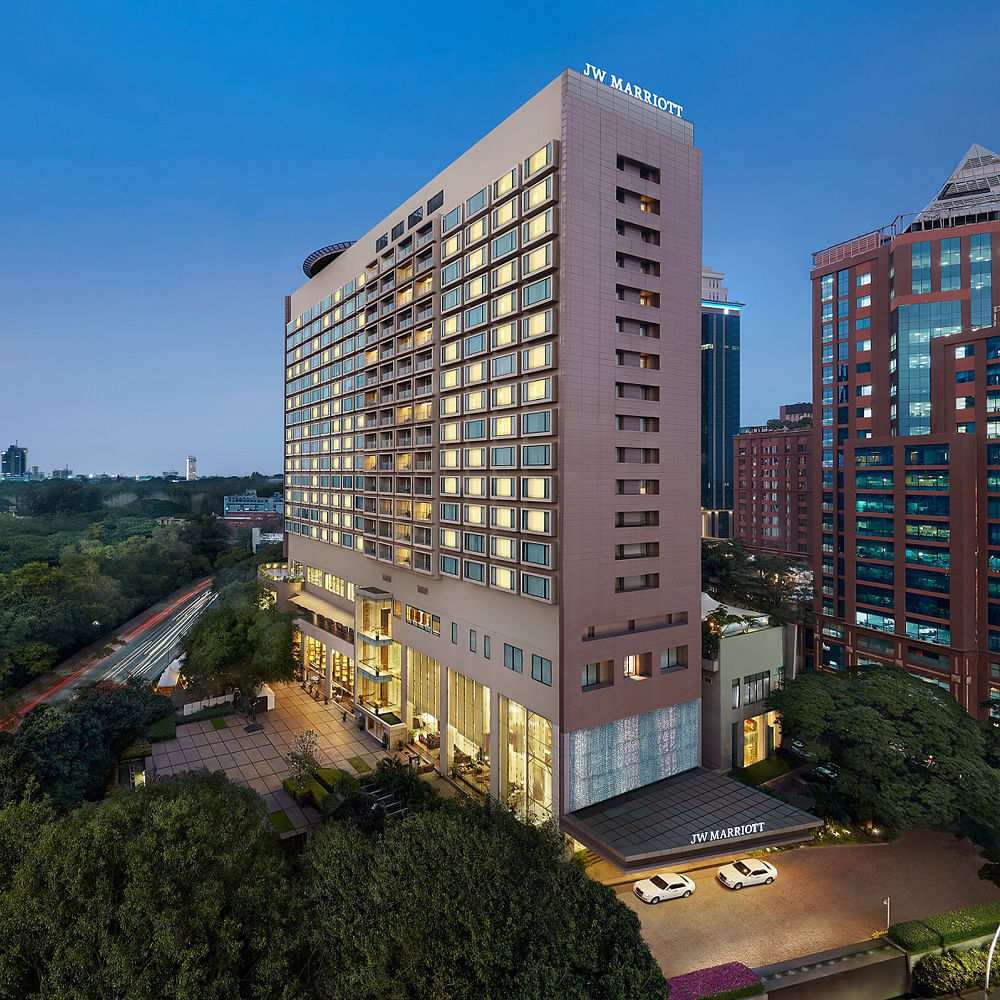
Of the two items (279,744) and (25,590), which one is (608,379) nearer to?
(279,744)

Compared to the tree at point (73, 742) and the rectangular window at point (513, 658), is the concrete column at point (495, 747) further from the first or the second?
the tree at point (73, 742)

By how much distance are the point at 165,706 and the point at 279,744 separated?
1050 centimetres

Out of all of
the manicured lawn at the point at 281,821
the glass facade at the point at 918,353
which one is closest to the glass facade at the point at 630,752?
the manicured lawn at the point at 281,821

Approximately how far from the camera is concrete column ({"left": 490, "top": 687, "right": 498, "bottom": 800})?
39.1m

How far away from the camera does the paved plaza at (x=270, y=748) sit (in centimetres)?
4403

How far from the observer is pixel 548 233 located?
35.1 m

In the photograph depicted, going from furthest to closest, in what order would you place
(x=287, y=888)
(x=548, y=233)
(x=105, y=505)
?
1. (x=105, y=505)
2. (x=548, y=233)
3. (x=287, y=888)

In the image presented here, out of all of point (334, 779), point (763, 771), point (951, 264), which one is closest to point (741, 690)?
point (763, 771)

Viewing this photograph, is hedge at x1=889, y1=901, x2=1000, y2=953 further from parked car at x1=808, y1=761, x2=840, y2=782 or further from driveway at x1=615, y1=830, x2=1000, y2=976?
parked car at x1=808, y1=761, x2=840, y2=782

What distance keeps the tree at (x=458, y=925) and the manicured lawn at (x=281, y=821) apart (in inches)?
647

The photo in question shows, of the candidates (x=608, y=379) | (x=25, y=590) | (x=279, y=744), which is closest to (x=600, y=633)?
(x=608, y=379)

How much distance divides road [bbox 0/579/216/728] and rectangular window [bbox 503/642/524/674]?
1304 inches

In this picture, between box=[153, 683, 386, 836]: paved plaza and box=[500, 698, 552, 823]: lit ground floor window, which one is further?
box=[153, 683, 386, 836]: paved plaza

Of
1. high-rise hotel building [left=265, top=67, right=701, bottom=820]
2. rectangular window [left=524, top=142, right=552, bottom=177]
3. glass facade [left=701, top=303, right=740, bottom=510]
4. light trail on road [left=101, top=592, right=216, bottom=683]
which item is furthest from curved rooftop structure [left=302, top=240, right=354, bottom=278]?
glass facade [left=701, top=303, right=740, bottom=510]
